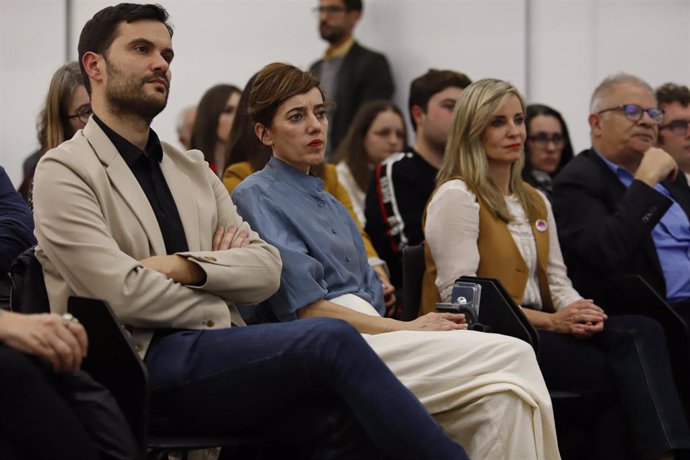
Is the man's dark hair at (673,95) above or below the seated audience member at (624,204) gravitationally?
above

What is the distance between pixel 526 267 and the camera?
3.78 metres

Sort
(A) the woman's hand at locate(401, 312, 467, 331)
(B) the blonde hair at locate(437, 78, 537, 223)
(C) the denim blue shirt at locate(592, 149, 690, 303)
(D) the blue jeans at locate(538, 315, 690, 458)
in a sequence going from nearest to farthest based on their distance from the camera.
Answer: (A) the woman's hand at locate(401, 312, 467, 331), (D) the blue jeans at locate(538, 315, 690, 458), (B) the blonde hair at locate(437, 78, 537, 223), (C) the denim blue shirt at locate(592, 149, 690, 303)

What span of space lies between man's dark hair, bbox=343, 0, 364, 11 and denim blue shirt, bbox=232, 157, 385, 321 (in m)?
3.86

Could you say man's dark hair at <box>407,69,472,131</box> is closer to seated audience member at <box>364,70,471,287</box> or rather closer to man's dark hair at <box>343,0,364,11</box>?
seated audience member at <box>364,70,471,287</box>

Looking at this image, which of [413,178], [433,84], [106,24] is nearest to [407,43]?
[433,84]

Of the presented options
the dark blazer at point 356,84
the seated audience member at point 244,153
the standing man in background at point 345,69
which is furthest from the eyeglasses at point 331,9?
the seated audience member at point 244,153

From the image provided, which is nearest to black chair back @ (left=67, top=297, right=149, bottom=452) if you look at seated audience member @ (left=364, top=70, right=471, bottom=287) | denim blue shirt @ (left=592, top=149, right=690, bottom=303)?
seated audience member @ (left=364, top=70, right=471, bottom=287)

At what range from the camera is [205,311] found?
2764 millimetres

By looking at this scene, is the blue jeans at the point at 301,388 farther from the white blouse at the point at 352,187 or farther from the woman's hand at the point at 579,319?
the white blouse at the point at 352,187

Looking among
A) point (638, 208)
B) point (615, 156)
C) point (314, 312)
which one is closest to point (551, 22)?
point (615, 156)

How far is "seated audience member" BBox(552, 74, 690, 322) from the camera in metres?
4.03

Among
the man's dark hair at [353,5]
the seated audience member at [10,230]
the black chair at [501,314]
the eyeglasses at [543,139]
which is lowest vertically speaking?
the black chair at [501,314]

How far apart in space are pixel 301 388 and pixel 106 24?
109 cm

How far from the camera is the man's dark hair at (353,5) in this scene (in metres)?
7.15
